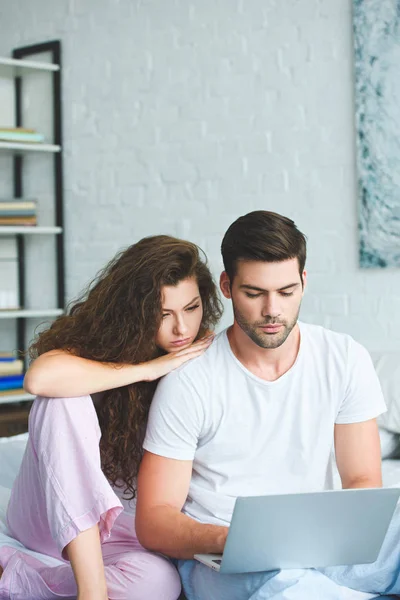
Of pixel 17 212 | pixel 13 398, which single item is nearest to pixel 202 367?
pixel 13 398

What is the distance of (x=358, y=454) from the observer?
1.73 meters

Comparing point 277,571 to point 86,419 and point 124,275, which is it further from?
point 124,275

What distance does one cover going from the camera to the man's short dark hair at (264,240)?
165 cm

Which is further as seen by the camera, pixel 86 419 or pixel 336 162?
pixel 336 162

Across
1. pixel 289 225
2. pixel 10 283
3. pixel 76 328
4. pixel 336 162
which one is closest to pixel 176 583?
pixel 76 328

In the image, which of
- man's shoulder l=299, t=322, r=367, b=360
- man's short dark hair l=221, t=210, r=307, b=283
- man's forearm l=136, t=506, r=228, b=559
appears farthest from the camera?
man's shoulder l=299, t=322, r=367, b=360

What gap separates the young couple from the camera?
163 cm

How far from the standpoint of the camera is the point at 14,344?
12.3 feet

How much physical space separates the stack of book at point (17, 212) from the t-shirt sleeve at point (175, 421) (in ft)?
6.44

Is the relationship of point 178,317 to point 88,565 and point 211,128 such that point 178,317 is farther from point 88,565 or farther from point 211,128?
point 211,128

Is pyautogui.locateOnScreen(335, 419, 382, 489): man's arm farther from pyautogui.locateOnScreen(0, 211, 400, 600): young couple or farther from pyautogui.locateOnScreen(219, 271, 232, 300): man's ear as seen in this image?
pyautogui.locateOnScreen(219, 271, 232, 300): man's ear

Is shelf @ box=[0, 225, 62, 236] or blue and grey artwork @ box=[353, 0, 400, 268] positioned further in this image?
shelf @ box=[0, 225, 62, 236]

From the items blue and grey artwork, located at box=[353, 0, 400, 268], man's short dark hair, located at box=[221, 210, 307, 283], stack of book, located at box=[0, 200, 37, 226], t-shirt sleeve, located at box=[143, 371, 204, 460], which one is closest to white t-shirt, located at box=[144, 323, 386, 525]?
t-shirt sleeve, located at box=[143, 371, 204, 460]

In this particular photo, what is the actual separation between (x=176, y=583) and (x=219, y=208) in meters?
1.80
